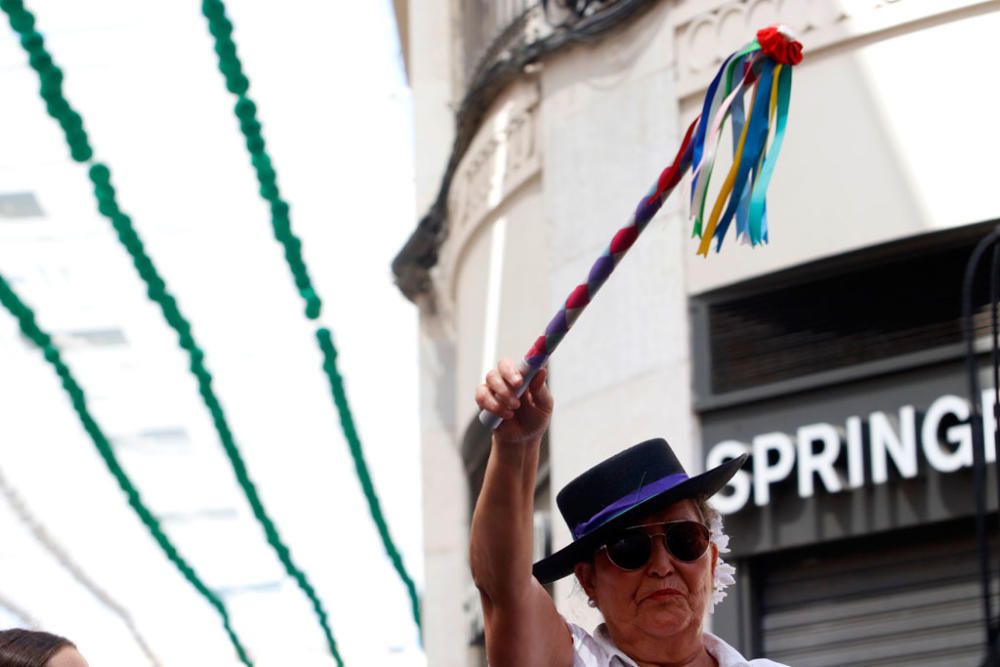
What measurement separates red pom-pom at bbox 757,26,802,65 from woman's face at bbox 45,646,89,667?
1784 mm

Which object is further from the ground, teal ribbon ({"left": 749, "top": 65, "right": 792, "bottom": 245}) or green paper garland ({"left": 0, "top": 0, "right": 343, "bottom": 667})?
green paper garland ({"left": 0, "top": 0, "right": 343, "bottom": 667})

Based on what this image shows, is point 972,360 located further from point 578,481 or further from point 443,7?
point 443,7

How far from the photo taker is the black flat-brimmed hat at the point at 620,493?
4613 millimetres

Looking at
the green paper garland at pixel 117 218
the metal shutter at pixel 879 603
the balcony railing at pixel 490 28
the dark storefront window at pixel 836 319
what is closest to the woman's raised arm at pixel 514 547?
the green paper garland at pixel 117 218

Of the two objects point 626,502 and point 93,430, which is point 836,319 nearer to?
point 93,430

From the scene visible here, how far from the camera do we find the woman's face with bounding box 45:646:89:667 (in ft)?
14.4

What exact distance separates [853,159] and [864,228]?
309 mm

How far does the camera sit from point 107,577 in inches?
745

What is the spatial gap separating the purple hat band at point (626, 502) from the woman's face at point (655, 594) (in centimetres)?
4

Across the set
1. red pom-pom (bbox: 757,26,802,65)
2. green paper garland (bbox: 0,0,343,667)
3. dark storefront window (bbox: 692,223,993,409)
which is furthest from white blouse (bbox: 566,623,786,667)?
dark storefront window (bbox: 692,223,993,409)

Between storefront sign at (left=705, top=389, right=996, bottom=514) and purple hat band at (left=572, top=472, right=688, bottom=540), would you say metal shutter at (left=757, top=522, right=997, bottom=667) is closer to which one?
storefront sign at (left=705, top=389, right=996, bottom=514)

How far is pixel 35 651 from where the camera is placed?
438 centimetres

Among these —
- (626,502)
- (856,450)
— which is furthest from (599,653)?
(856,450)

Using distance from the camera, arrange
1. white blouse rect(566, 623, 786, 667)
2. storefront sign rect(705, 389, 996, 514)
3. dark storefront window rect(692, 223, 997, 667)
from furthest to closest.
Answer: dark storefront window rect(692, 223, 997, 667) → storefront sign rect(705, 389, 996, 514) → white blouse rect(566, 623, 786, 667)
